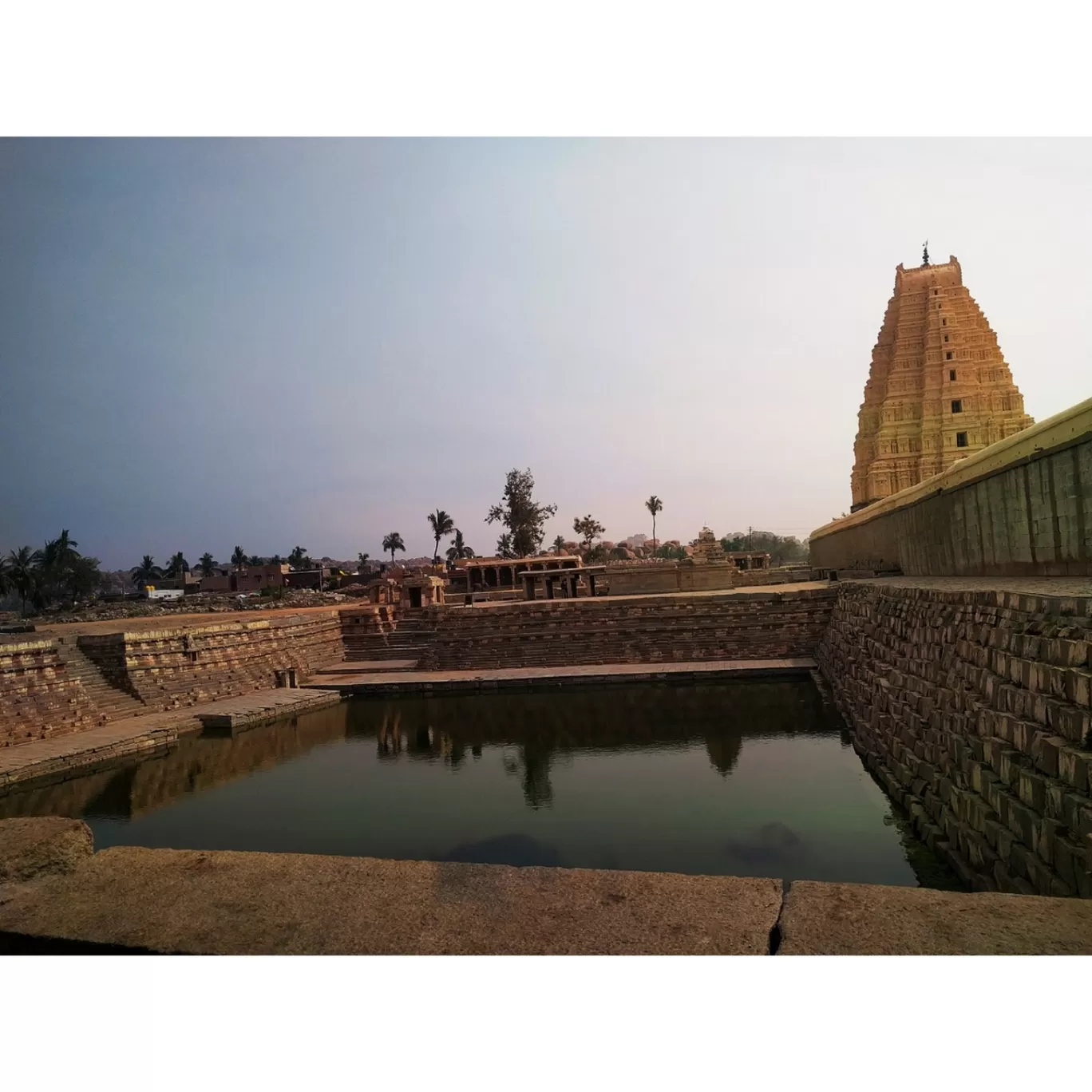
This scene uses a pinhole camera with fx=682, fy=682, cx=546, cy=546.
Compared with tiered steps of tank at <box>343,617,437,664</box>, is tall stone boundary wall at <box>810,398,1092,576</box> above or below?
above

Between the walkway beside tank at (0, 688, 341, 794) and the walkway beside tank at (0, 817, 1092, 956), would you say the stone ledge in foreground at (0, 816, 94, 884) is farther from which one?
the walkway beside tank at (0, 688, 341, 794)

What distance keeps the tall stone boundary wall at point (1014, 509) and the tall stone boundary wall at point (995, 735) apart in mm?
1394

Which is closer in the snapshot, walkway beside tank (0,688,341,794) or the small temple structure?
walkway beside tank (0,688,341,794)

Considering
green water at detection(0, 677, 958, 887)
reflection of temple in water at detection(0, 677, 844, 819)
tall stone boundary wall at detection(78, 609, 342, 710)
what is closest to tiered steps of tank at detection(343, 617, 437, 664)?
tall stone boundary wall at detection(78, 609, 342, 710)

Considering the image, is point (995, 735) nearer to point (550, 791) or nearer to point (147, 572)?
point (550, 791)

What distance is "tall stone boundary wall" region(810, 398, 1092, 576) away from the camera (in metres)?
7.23

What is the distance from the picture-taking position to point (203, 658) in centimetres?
1630

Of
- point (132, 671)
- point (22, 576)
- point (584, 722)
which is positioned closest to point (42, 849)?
point (584, 722)

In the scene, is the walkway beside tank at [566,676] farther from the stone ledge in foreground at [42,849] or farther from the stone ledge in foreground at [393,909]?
the stone ledge in foreground at [393,909]

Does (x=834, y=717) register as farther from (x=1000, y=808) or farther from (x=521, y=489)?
(x=521, y=489)

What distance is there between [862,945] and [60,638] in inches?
648

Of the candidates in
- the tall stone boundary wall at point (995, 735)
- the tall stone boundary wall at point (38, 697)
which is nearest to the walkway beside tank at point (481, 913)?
the tall stone boundary wall at point (995, 735)

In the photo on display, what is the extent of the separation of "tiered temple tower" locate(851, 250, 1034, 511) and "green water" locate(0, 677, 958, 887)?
15131mm

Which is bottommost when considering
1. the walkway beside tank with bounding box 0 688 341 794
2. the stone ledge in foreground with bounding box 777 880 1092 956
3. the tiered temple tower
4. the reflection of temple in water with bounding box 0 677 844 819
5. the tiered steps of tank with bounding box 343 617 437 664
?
the reflection of temple in water with bounding box 0 677 844 819
